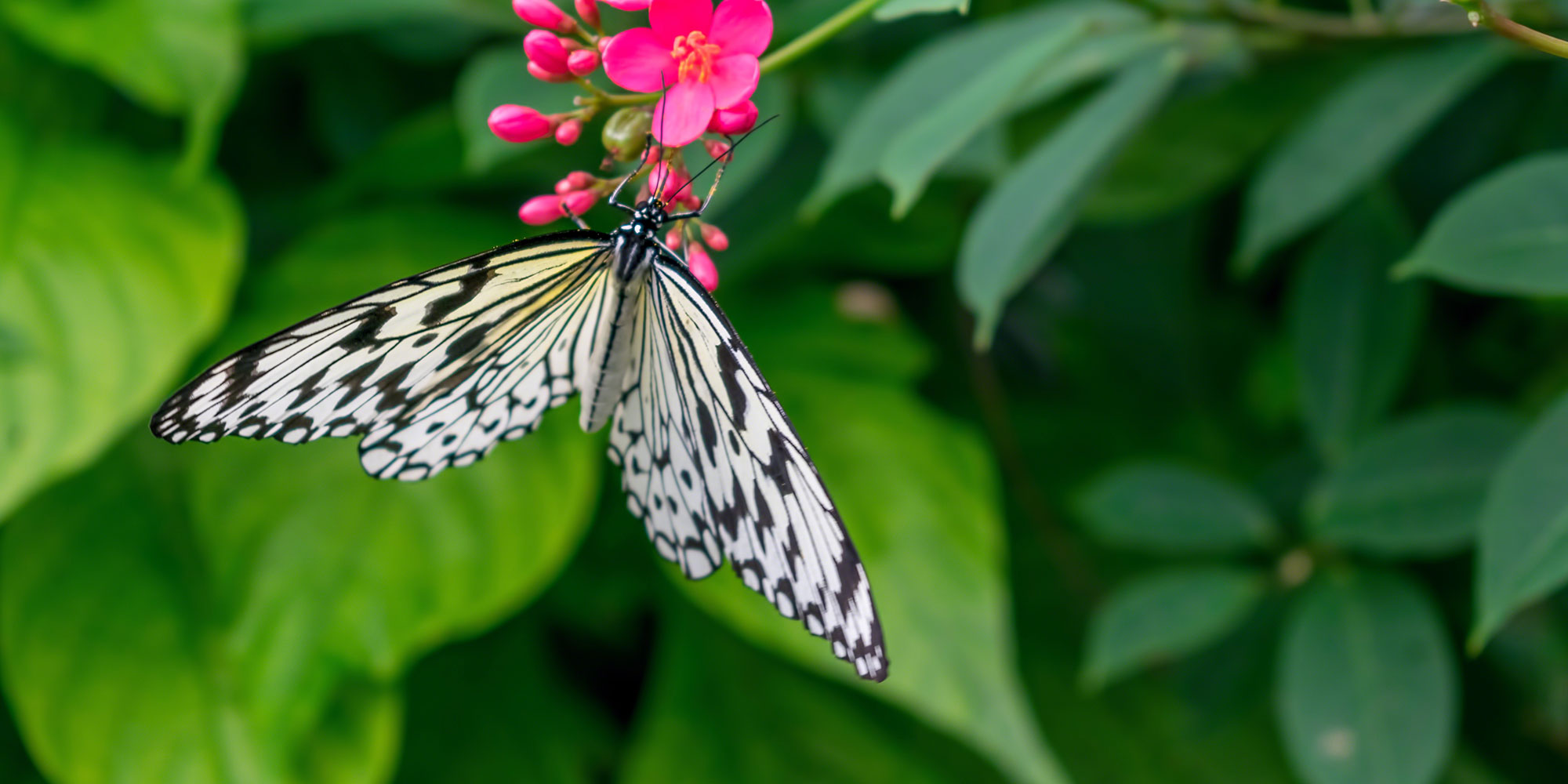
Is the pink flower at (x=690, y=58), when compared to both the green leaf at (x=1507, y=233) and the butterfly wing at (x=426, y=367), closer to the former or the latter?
the butterfly wing at (x=426, y=367)

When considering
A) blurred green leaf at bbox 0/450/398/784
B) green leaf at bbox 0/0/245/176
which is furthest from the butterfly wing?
green leaf at bbox 0/0/245/176

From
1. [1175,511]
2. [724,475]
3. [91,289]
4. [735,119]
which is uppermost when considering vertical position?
[735,119]

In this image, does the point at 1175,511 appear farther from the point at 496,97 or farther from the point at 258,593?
the point at 258,593

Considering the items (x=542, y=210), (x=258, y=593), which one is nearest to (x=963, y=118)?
(x=542, y=210)

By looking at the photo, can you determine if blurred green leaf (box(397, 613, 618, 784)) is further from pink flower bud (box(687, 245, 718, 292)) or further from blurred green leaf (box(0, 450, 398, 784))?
pink flower bud (box(687, 245, 718, 292))

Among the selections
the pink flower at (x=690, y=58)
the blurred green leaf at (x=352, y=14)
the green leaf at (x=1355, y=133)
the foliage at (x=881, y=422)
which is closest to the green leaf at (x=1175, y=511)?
the foliage at (x=881, y=422)

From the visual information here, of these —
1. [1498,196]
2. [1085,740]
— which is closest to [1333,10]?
[1498,196]
